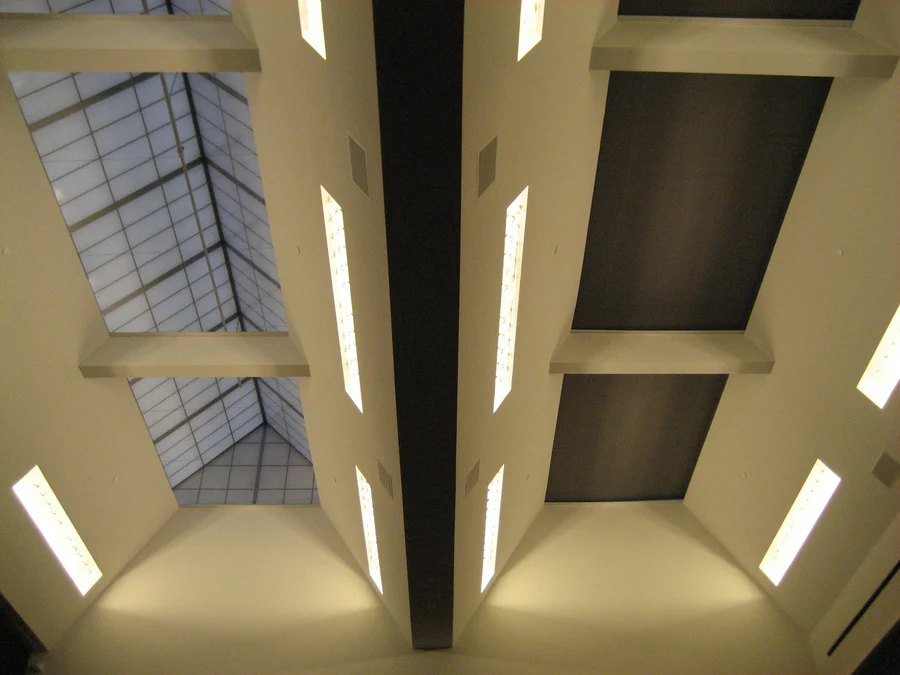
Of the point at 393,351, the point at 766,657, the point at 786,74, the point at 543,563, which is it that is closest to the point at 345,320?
the point at 393,351

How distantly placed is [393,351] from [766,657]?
8.98m

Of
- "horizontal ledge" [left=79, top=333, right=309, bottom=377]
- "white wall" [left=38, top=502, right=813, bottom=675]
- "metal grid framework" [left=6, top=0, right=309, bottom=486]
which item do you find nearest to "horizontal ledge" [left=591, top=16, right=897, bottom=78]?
"metal grid framework" [left=6, top=0, right=309, bottom=486]

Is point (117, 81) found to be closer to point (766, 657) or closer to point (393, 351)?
point (393, 351)

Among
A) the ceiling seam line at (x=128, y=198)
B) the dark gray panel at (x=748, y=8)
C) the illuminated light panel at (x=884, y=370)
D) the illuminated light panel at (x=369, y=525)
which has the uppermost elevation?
the ceiling seam line at (x=128, y=198)

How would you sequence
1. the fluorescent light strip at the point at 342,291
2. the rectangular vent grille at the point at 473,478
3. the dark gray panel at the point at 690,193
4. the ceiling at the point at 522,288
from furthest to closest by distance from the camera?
the dark gray panel at the point at 690,193
the rectangular vent grille at the point at 473,478
the fluorescent light strip at the point at 342,291
the ceiling at the point at 522,288

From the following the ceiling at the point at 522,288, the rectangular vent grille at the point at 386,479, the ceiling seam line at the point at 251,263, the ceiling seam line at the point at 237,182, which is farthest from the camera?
the ceiling seam line at the point at 251,263

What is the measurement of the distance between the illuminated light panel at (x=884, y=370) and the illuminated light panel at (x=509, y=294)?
4659mm

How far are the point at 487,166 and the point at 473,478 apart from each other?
453 centimetres

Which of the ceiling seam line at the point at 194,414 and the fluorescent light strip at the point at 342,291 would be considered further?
the ceiling seam line at the point at 194,414

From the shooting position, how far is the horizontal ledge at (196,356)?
12.0 m

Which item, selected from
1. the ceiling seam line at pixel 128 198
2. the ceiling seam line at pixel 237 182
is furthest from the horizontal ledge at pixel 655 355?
the ceiling seam line at pixel 128 198

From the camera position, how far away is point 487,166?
7.43m

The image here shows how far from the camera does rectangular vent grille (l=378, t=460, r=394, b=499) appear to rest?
10.1 m

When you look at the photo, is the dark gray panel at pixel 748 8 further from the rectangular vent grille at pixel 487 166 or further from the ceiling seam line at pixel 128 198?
the ceiling seam line at pixel 128 198
